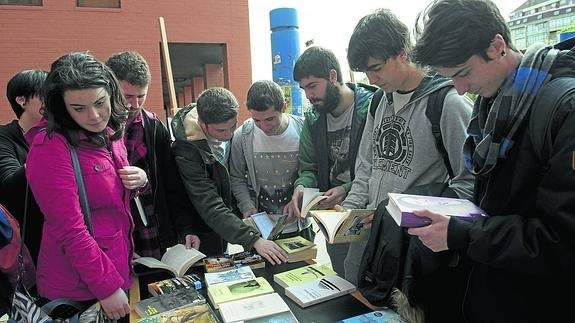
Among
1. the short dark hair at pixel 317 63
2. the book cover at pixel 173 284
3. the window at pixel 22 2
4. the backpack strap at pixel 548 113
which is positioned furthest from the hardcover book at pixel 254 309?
the window at pixel 22 2

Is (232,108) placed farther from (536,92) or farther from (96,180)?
(536,92)

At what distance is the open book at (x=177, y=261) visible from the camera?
5.45ft

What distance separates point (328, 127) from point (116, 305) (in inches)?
50.5

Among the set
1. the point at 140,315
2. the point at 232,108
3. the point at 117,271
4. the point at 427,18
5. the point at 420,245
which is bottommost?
the point at 140,315

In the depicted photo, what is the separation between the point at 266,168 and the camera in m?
2.27

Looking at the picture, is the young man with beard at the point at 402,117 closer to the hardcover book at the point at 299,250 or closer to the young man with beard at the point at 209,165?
the hardcover book at the point at 299,250

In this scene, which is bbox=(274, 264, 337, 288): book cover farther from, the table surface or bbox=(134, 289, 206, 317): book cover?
bbox=(134, 289, 206, 317): book cover

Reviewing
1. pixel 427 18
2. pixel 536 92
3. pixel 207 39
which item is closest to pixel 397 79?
pixel 427 18

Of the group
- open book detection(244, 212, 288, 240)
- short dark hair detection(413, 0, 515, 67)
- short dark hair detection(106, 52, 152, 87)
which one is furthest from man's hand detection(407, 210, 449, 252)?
short dark hair detection(106, 52, 152, 87)

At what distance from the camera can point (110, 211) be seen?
1487 millimetres

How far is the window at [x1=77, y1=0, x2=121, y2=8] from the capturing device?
689 centimetres

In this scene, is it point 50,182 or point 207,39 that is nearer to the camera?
point 50,182

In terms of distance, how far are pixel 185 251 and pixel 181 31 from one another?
251 inches

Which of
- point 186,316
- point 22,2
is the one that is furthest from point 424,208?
point 22,2
